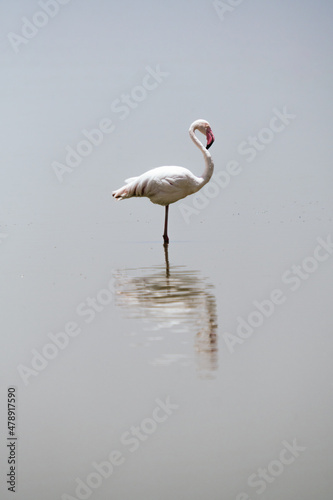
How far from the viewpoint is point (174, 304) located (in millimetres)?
6664

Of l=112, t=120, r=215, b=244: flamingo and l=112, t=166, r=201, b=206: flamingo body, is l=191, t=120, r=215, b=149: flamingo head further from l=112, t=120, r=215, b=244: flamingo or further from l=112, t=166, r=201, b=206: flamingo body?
l=112, t=166, r=201, b=206: flamingo body

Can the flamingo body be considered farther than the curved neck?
No

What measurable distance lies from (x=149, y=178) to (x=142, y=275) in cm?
328

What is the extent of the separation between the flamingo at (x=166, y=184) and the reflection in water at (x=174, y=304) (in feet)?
8.67

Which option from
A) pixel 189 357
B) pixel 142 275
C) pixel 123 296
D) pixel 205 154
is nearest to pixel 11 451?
pixel 189 357

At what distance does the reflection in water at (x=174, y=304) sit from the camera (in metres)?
5.23

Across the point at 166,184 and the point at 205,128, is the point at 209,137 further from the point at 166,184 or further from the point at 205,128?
the point at 166,184

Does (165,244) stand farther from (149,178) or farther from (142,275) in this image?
Result: (142,275)

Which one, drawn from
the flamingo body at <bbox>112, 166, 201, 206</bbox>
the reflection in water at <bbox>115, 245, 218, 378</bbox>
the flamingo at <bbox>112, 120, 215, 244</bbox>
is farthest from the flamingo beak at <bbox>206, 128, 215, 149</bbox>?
the reflection in water at <bbox>115, 245, 218, 378</bbox>

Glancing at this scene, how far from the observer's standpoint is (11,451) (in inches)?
158

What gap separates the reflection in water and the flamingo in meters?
2.64

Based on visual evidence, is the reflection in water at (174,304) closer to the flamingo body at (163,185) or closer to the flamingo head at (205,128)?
the flamingo body at (163,185)

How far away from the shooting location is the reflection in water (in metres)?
5.23

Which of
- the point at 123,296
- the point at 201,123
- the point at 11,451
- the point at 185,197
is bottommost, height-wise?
the point at 11,451
